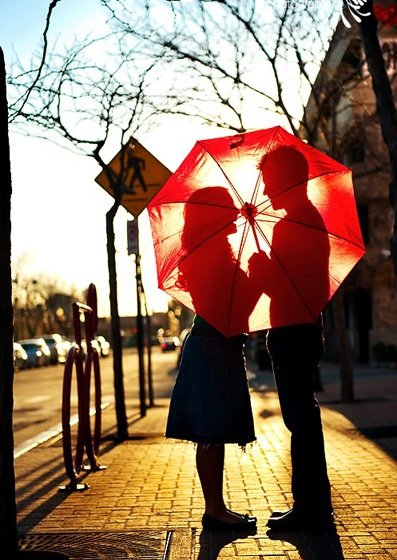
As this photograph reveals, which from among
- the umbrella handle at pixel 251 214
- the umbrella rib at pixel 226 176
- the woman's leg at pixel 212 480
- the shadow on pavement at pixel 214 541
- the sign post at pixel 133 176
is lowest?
the shadow on pavement at pixel 214 541

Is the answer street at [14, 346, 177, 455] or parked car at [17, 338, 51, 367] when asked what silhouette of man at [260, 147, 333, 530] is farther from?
parked car at [17, 338, 51, 367]

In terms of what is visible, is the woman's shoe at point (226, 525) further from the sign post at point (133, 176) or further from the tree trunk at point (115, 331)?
the sign post at point (133, 176)

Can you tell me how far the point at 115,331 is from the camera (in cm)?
1309

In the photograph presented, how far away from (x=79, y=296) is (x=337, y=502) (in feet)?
571

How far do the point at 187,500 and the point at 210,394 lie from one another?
161 cm

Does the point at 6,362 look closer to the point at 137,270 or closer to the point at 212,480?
the point at 212,480

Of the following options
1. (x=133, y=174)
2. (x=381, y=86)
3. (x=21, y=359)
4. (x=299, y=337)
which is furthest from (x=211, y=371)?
(x=21, y=359)

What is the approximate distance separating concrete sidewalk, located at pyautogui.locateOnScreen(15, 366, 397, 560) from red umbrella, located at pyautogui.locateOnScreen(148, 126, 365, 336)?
1249mm

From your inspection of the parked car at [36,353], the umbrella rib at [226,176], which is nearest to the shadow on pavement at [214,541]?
the umbrella rib at [226,176]

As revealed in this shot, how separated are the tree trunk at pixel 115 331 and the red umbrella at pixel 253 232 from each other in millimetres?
6623

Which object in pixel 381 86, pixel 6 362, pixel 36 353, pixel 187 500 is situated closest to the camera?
pixel 6 362

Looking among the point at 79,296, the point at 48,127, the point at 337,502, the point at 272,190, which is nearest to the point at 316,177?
the point at 272,190

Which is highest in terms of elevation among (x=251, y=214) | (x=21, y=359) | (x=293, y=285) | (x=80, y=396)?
(x=251, y=214)

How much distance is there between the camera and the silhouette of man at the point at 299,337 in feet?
19.8
